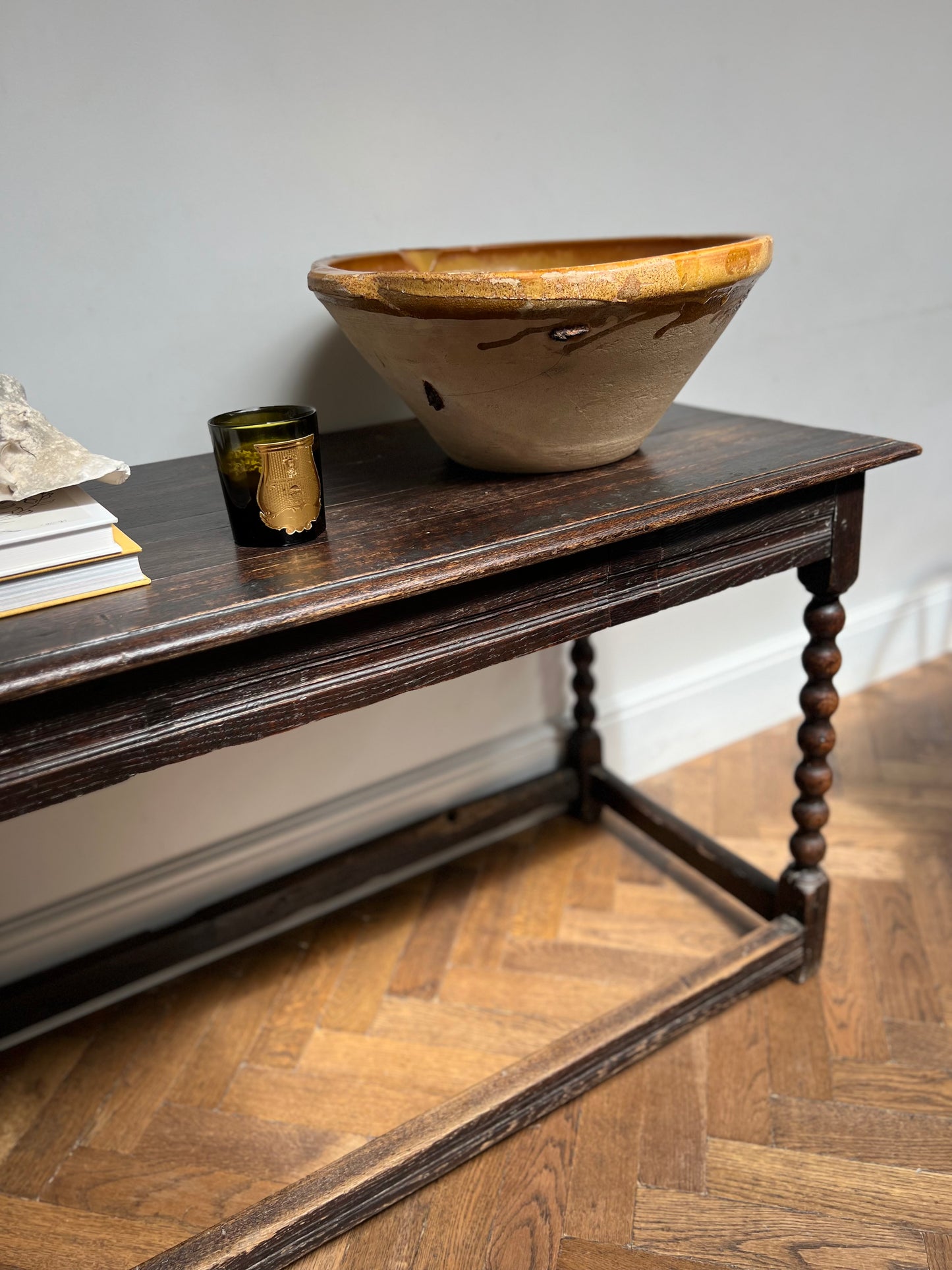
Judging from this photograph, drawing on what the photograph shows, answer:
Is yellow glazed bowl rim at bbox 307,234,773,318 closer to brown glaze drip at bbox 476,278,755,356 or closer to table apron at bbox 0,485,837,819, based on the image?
brown glaze drip at bbox 476,278,755,356

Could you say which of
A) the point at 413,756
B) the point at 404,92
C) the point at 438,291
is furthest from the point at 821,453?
the point at 413,756

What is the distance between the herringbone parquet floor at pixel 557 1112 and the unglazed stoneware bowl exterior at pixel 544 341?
0.75 metres

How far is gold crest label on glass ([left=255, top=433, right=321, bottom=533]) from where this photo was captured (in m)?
0.78

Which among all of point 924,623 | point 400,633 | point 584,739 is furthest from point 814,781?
point 924,623

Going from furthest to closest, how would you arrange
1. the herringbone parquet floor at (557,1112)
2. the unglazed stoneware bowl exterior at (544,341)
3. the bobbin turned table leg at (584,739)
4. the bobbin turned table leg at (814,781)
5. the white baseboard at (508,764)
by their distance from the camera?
the bobbin turned table leg at (584,739)
the white baseboard at (508,764)
the bobbin turned table leg at (814,781)
the herringbone parquet floor at (557,1112)
the unglazed stoneware bowl exterior at (544,341)

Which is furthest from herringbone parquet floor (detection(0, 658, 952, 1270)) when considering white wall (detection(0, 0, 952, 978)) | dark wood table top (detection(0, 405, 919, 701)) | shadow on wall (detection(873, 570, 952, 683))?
dark wood table top (detection(0, 405, 919, 701))

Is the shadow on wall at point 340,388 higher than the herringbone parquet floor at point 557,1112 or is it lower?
higher

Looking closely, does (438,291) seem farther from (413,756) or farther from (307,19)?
(413,756)

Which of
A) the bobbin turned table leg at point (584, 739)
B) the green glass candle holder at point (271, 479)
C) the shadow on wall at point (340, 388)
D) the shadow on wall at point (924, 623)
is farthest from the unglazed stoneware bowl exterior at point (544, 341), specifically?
the shadow on wall at point (924, 623)

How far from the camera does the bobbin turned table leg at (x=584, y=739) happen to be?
5.13ft

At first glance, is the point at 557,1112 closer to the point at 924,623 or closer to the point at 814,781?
the point at 814,781

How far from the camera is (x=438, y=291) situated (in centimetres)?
80

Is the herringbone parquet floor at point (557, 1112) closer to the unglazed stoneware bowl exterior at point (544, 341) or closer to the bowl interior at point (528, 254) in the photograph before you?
the unglazed stoneware bowl exterior at point (544, 341)

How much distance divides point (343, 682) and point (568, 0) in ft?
3.32
